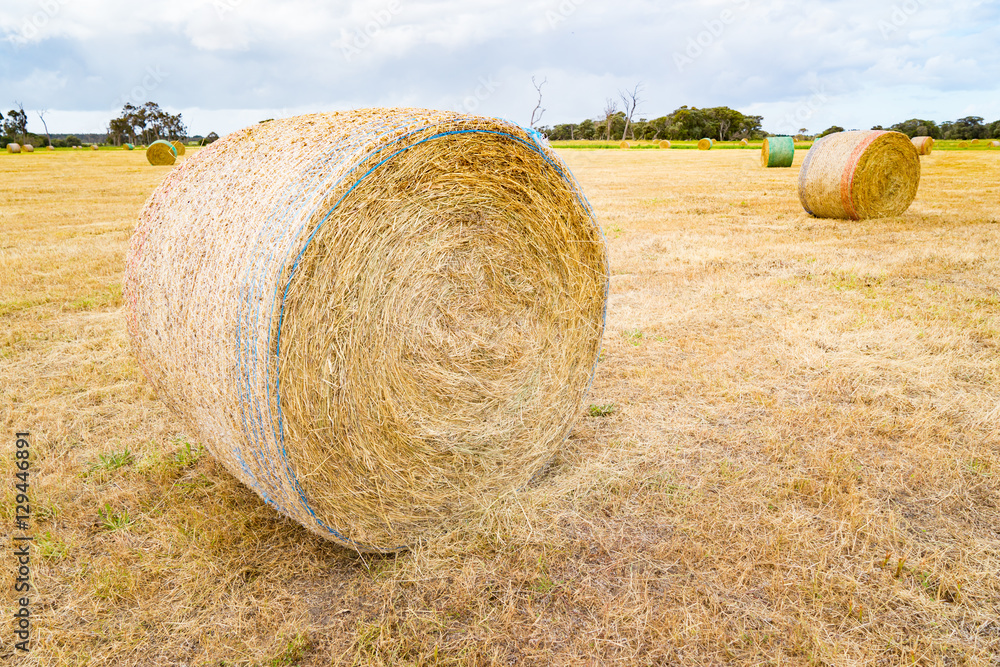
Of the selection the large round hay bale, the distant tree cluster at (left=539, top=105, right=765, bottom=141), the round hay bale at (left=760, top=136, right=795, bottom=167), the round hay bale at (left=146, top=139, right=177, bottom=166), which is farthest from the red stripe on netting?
the distant tree cluster at (left=539, top=105, right=765, bottom=141)

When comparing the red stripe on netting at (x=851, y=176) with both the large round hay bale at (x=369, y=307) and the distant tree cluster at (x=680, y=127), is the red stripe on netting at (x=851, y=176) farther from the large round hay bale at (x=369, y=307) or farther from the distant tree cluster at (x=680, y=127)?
the distant tree cluster at (x=680, y=127)

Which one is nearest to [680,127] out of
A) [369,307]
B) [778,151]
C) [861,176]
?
[778,151]

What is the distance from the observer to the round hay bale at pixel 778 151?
984 inches

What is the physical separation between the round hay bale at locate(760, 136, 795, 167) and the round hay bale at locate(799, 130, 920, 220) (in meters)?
14.2

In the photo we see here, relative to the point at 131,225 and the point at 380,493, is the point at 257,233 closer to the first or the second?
the point at 380,493

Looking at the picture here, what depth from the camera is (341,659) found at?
8.14ft

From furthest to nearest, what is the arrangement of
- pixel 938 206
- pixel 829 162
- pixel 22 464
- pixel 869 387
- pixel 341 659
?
pixel 938 206
pixel 829 162
pixel 869 387
pixel 22 464
pixel 341 659

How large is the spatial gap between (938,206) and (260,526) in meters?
14.4

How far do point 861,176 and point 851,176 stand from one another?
269mm

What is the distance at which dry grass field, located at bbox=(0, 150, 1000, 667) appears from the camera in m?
2.57

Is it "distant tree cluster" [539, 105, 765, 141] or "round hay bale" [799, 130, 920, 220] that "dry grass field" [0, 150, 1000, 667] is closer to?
"round hay bale" [799, 130, 920, 220]

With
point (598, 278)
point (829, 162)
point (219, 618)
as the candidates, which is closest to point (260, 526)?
point (219, 618)

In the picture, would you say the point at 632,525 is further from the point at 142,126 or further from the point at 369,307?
the point at 142,126

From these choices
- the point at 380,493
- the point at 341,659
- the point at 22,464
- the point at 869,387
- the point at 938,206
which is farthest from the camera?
the point at 938,206
